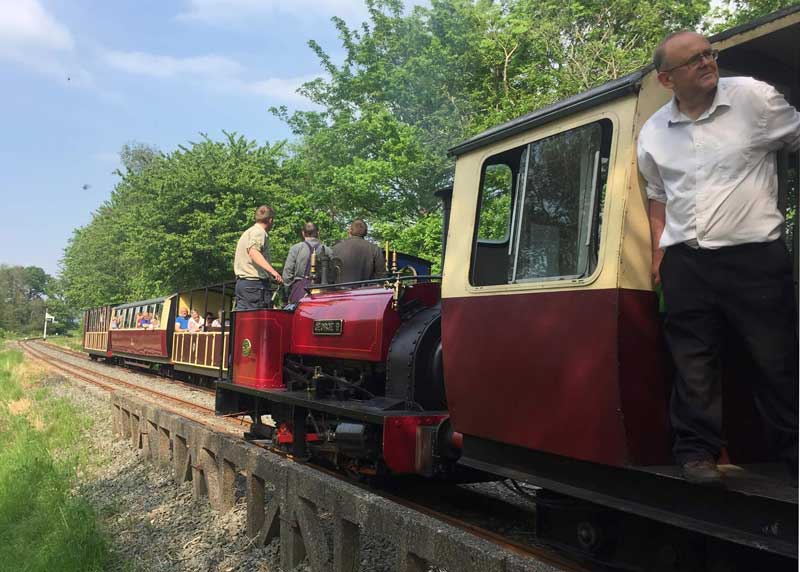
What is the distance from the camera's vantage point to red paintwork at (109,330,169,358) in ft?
64.3

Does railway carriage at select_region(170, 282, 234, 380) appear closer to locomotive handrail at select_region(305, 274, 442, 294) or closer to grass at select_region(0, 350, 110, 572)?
grass at select_region(0, 350, 110, 572)

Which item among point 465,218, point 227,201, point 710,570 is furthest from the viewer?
point 227,201

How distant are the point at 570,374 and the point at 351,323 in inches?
111

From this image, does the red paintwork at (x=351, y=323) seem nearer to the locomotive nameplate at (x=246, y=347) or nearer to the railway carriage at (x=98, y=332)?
the locomotive nameplate at (x=246, y=347)

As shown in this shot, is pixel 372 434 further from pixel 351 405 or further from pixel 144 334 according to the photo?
pixel 144 334

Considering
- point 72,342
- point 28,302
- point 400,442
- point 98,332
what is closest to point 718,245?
point 400,442

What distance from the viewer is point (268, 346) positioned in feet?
21.5

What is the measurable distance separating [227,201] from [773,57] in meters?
25.5

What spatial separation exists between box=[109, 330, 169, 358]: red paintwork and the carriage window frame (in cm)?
1709

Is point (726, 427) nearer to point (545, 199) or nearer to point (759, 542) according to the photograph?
point (759, 542)

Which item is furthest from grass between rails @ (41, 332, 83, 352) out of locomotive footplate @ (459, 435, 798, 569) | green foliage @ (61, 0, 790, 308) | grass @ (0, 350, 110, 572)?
locomotive footplate @ (459, 435, 798, 569)

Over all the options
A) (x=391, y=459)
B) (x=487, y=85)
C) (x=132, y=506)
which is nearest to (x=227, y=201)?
(x=487, y=85)

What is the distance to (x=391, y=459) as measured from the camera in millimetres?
4555

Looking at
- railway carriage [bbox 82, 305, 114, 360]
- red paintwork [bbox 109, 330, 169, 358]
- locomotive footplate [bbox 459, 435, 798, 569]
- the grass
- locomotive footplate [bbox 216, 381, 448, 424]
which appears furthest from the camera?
railway carriage [bbox 82, 305, 114, 360]
